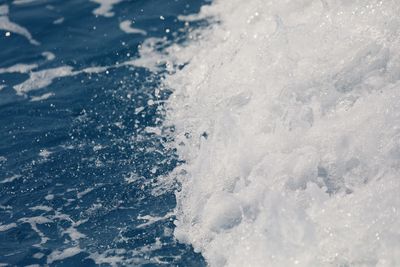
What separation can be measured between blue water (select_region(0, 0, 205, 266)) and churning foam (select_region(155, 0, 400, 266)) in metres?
0.37

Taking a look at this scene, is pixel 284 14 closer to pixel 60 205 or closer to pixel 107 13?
pixel 107 13

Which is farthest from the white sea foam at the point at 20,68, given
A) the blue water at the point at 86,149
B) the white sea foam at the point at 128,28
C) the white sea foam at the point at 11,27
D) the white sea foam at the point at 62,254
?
the white sea foam at the point at 62,254

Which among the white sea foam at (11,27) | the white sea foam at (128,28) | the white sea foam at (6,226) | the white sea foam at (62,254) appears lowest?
the white sea foam at (62,254)

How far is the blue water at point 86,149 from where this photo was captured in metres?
4.68

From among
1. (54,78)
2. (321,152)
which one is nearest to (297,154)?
(321,152)

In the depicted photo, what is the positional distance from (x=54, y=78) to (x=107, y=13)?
6.17 feet

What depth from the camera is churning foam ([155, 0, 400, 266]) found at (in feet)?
12.2

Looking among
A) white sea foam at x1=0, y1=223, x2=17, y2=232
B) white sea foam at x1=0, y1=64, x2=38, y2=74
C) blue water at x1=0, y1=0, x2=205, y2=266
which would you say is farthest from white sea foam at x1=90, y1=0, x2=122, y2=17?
white sea foam at x1=0, y1=223, x2=17, y2=232

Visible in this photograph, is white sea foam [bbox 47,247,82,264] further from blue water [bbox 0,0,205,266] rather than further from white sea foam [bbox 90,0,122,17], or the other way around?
white sea foam [bbox 90,0,122,17]

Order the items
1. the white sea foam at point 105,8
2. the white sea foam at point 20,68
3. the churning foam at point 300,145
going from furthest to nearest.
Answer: the white sea foam at point 105,8 → the white sea foam at point 20,68 → the churning foam at point 300,145

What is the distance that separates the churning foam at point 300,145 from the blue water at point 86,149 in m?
0.37

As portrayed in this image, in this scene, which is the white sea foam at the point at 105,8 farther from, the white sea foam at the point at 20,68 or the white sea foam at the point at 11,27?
the white sea foam at the point at 20,68

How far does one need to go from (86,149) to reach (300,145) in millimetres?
2589

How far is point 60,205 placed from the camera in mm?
5156
